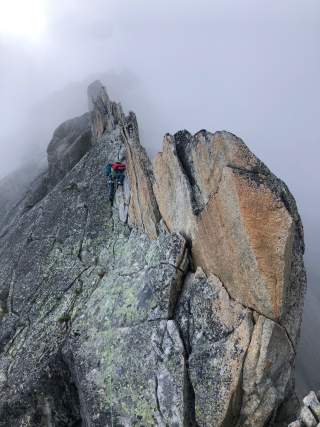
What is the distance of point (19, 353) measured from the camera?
26531 millimetres

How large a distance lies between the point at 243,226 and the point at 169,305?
6.07 m

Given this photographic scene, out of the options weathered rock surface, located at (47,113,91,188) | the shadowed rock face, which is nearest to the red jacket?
the shadowed rock face

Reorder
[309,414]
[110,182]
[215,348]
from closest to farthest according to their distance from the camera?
[309,414], [215,348], [110,182]

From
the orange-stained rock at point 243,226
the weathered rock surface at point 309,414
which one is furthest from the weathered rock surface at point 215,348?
the weathered rock surface at point 309,414

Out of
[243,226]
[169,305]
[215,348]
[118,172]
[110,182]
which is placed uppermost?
[118,172]

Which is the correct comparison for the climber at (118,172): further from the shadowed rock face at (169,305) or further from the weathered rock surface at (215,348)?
the weathered rock surface at (215,348)

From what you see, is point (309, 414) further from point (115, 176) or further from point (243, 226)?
point (115, 176)

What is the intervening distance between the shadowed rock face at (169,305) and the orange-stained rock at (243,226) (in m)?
0.06

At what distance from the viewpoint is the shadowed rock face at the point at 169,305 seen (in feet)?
62.7

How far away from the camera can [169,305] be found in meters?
22.2

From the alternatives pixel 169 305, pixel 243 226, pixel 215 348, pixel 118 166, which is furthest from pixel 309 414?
pixel 118 166

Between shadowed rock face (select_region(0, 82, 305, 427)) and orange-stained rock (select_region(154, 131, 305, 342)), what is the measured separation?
61 millimetres

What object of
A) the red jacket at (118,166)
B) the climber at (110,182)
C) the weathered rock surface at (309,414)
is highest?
the red jacket at (118,166)

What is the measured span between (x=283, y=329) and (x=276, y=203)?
5.90 m
